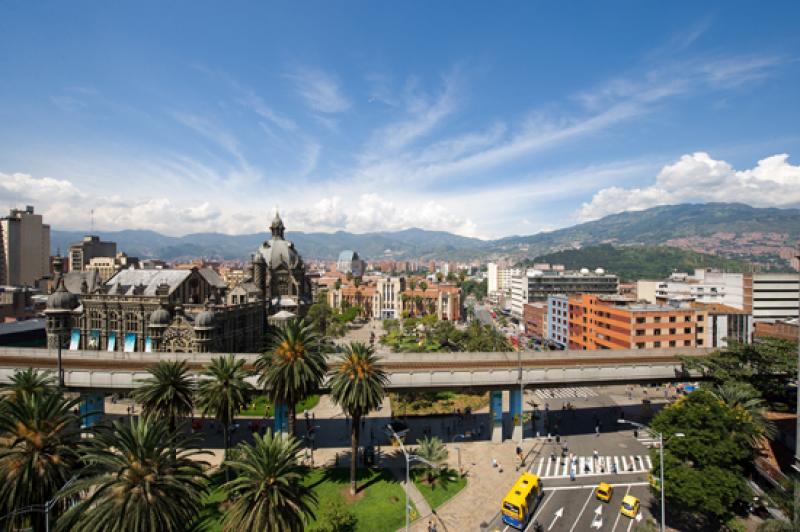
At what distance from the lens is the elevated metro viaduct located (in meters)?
46.2

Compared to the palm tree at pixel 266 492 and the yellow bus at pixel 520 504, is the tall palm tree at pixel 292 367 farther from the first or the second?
the yellow bus at pixel 520 504

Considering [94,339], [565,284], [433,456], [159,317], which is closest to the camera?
[433,456]

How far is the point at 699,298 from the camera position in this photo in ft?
417

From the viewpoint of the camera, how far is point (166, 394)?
36188 mm

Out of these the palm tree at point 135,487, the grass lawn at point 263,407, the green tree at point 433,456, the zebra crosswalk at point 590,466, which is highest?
the palm tree at point 135,487

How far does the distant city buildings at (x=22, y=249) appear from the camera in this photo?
180500 mm

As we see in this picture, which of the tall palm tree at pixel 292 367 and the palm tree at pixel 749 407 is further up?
the tall palm tree at pixel 292 367

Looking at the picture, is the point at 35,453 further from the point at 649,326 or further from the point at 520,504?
the point at 649,326

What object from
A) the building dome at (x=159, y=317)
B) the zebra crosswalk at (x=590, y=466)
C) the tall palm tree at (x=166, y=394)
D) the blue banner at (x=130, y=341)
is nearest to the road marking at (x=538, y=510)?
the zebra crosswalk at (x=590, y=466)

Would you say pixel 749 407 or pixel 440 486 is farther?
pixel 440 486

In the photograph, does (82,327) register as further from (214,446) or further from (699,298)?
(699,298)

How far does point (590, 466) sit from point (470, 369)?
55.2 ft

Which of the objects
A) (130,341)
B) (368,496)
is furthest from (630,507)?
(130,341)

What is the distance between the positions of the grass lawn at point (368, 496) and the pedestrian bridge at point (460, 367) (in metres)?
9.58
